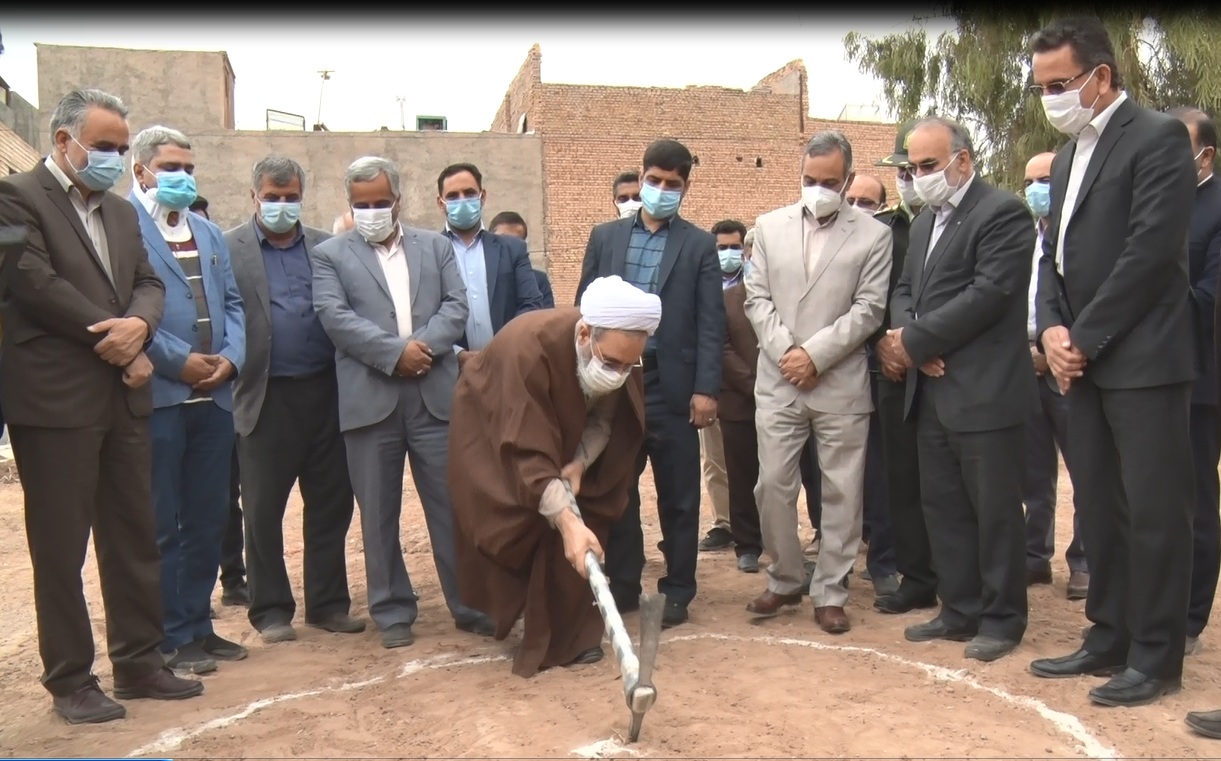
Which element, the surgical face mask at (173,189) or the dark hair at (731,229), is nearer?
the surgical face mask at (173,189)

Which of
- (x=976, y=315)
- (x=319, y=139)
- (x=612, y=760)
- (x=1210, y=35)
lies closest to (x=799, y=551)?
(x=976, y=315)

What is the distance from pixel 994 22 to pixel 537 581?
15099 mm

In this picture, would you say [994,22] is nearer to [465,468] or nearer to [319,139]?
[319,139]

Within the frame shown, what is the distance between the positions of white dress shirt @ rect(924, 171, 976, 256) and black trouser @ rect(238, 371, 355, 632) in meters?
3.12

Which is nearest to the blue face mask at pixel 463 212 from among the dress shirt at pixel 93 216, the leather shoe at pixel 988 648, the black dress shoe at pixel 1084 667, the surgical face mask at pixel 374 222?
the surgical face mask at pixel 374 222

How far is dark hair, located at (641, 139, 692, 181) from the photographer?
20.0 feet

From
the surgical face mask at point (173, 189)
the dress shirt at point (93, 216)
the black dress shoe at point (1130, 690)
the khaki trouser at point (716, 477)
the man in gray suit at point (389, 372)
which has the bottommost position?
the black dress shoe at point (1130, 690)

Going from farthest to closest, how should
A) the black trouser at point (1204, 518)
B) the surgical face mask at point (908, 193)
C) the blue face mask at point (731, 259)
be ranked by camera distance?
the blue face mask at point (731, 259) → the surgical face mask at point (908, 193) → the black trouser at point (1204, 518)

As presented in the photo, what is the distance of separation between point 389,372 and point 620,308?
150cm

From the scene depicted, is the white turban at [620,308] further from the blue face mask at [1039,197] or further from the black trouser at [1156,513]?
the blue face mask at [1039,197]

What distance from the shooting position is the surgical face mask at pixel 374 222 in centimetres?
589

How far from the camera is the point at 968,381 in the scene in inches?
209

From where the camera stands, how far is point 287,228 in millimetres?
6035

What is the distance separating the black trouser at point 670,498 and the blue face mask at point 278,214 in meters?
2.01
